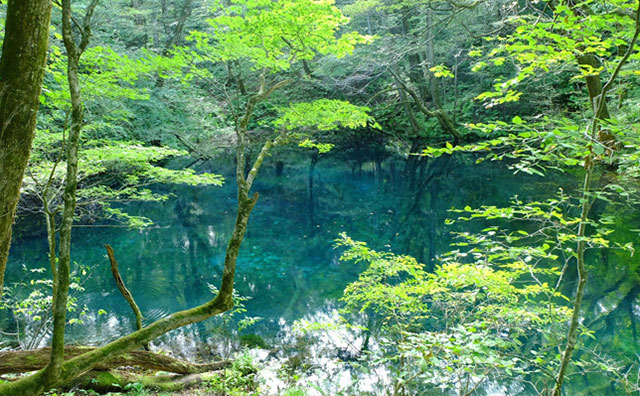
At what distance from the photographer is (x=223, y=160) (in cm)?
2130

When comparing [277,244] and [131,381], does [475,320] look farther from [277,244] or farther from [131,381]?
[277,244]

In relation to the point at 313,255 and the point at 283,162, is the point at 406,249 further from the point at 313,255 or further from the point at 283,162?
the point at 283,162

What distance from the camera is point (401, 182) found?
16156 mm

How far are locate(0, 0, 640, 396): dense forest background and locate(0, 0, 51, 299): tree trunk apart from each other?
0.08m

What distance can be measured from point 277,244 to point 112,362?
6501 mm

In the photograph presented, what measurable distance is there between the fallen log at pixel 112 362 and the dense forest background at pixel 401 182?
0.29 m

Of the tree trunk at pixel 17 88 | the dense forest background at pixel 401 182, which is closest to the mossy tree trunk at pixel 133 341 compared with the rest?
the dense forest background at pixel 401 182

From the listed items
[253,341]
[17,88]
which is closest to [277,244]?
[253,341]

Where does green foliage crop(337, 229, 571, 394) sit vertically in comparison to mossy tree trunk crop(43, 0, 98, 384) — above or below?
below

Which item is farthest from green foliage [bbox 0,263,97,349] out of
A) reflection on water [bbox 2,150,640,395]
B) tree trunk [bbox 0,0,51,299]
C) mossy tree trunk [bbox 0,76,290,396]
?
tree trunk [bbox 0,0,51,299]

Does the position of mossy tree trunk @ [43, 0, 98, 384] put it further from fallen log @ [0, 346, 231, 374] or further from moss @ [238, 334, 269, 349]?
moss @ [238, 334, 269, 349]

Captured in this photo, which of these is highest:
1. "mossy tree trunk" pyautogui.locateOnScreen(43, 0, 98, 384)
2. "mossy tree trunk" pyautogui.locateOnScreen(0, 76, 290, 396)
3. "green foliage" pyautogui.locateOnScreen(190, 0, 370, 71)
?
"green foliage" pyautogui.locateOnScreen(190, 0, 370, 71)

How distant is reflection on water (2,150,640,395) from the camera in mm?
6539

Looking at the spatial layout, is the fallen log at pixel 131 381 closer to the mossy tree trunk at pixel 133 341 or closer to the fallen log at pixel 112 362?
the fallen log at pixel 112 362
